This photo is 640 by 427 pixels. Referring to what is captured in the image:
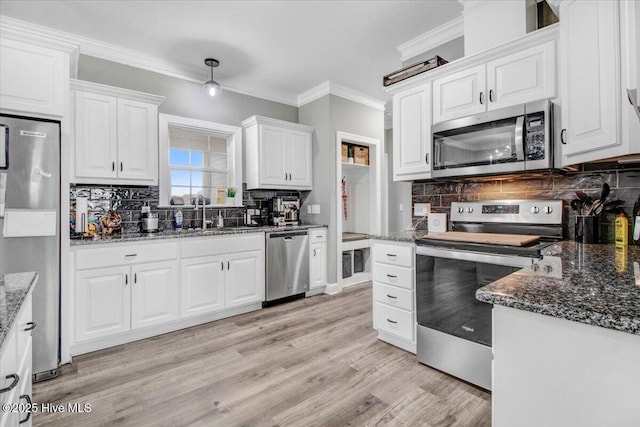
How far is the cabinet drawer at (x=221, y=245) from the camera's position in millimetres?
2996

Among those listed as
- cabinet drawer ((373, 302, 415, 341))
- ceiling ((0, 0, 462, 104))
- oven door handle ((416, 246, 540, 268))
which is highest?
ceiling ((0, 0, 462, 104))

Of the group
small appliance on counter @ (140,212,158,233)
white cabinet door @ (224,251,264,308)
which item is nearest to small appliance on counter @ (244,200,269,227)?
white cabinet door @ (224,251,264,308)

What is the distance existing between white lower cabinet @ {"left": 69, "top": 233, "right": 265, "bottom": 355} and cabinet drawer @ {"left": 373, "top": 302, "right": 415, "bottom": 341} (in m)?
1.47

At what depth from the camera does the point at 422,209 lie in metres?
2.94

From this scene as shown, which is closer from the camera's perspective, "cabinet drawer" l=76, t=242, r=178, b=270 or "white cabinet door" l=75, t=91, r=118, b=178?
"cabinet drawer" l=76, t=242, r=178, b=270

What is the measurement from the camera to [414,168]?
107 inches

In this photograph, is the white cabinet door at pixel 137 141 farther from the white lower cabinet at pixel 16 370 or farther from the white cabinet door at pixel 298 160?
the white lower cabinet at pixel 16 370

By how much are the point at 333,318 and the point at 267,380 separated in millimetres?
1238

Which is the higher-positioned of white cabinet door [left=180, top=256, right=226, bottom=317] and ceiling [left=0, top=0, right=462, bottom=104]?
ceiling [left=0, top=0, right=462, bottom=104]

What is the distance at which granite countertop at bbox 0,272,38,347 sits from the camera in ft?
2.57

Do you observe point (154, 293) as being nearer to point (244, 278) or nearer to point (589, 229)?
point (244, 278)

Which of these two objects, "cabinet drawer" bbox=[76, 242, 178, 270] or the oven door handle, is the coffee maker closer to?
"cabinet drawer" bbox=[76, 242, 178, 270]

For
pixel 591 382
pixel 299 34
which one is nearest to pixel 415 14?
pixel 299 34

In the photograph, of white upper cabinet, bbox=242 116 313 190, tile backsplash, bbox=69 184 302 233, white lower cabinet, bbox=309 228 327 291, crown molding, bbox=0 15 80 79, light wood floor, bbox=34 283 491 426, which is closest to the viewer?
light wood floor, bbox=34 283 491 426
